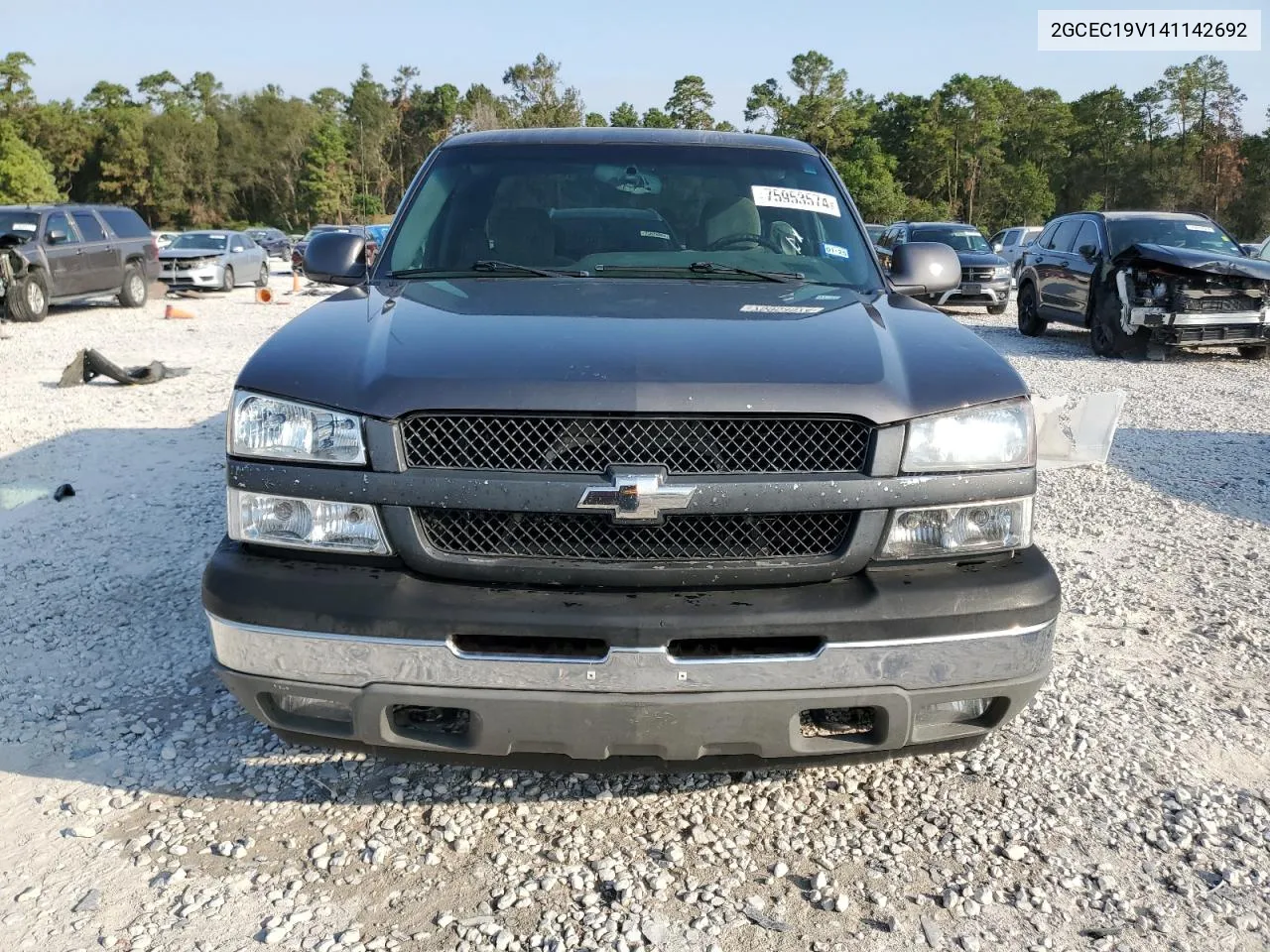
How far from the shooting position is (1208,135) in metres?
67.5

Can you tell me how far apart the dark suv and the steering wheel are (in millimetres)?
15533

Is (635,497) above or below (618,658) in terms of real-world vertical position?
above

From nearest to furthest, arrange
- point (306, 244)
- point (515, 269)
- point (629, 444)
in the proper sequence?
point (629, 444), point (515, 269), point (306, 244)

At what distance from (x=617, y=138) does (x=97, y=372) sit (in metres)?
7.94

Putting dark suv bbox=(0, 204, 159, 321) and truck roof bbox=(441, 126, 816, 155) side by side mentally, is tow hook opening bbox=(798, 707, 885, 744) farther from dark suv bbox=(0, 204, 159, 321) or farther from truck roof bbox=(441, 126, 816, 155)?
dark suv bbox=(0, 204, 159, 321)

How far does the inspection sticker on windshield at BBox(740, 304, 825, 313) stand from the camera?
2953 mm

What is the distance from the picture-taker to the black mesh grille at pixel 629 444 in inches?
92.4

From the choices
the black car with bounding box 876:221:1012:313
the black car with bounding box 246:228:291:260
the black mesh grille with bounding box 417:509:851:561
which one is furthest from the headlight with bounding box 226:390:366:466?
the black car with bounding box 246:228:291:260

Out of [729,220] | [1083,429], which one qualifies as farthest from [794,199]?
[1083,429]

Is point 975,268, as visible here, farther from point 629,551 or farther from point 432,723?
point 432,723

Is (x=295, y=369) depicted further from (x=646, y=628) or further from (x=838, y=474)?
(x=838, y=474)

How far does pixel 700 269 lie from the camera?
344cm

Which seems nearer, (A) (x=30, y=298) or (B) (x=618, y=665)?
(B) (x=618, y=665)

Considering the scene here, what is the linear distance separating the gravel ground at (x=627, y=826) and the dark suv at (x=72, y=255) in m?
13.8
